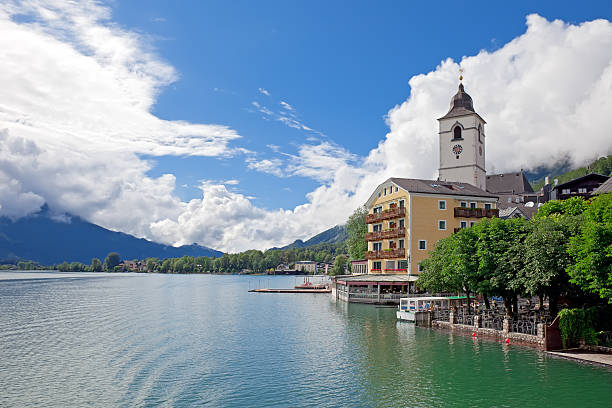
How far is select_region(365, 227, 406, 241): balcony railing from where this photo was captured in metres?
78.4

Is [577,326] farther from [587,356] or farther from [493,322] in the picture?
[493,322]

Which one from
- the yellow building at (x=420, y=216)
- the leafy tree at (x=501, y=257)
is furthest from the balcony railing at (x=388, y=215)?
the leafy tree at (x=501, y=257)

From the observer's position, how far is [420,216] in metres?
77.6

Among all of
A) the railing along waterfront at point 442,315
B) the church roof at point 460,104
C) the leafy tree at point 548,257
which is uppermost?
the church roof at point 460,104

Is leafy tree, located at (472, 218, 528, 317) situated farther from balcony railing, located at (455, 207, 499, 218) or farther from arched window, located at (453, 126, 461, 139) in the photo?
arched window, located at (453, 126, 461, 139)

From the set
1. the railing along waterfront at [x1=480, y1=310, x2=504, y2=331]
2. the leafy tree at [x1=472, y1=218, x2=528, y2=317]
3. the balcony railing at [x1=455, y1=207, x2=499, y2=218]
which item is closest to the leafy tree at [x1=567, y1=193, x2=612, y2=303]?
the leafy tree at [x1=472, y1=218, x2=528, y2=317]

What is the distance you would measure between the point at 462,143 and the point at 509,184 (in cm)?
3620

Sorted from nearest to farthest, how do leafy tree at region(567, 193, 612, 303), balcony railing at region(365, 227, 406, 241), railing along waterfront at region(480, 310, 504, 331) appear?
leafy tree at region(567, 193, 612, 303) → railing along waterfront at region(480, 310, 504, 331) → balcony railing at region(365, 227, 406, 241)

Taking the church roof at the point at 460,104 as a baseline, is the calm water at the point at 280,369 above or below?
below

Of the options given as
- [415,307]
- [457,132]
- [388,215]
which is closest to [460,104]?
[457,132]

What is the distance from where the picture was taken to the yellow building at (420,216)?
77.2m

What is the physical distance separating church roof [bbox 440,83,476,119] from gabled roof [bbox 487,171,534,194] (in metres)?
34.6

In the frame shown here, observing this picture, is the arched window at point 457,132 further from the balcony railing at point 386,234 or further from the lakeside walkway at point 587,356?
the lakeside walkway at point 587,356

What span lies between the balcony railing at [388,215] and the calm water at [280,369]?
1117 inches
